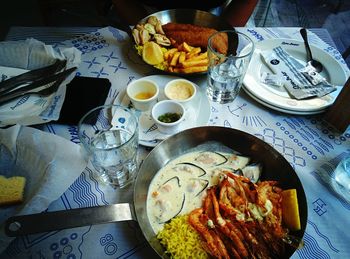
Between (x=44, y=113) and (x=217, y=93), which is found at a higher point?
(x=217, y=93)

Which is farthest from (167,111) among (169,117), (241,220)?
(241,220)

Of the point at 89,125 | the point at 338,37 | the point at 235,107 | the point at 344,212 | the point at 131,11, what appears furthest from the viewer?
the point at 338,37

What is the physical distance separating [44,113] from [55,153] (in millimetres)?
207

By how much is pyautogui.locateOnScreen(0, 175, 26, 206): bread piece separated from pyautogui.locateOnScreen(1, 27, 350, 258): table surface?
92mm

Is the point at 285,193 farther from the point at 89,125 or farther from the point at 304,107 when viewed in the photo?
the point at 89,125

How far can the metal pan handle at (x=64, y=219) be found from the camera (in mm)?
665

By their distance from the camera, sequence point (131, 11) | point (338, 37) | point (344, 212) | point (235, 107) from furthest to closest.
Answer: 1. point (338, 37)
2. point (131, 11)
3. point (235, 107)
4. point (344, 212)

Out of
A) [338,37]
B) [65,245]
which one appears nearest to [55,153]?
[65,245]

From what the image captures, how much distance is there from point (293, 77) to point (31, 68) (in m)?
1.05

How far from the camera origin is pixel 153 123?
3.34 feet

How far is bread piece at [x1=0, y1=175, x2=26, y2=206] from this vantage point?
79 centimetres

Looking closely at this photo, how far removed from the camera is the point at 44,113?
1005 millimetres

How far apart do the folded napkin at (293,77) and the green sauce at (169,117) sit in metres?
0.39

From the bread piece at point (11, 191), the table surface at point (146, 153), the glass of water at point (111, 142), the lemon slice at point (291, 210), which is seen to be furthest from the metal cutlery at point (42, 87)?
the lemon slice at point (291, 210)
